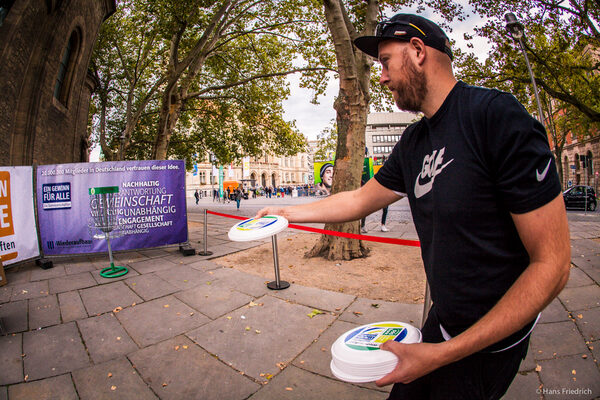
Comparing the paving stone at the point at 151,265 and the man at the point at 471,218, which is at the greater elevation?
the man at the point at 471,218

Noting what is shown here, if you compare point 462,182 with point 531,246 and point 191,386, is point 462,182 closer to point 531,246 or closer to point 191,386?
point 531,246

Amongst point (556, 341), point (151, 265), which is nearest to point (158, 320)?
point (151, 265)

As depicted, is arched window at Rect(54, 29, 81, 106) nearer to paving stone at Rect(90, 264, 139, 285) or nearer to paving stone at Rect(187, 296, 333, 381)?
paving stone at Rect(90, 264, 139, 285)

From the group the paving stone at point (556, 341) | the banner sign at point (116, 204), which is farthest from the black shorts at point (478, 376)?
the banner sign at point (116, 204)

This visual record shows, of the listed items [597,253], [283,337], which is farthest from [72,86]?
[597,253]

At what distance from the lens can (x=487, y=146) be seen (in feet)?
3.01

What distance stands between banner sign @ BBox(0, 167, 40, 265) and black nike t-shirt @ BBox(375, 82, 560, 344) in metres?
7.17

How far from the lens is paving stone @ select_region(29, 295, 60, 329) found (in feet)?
11.4

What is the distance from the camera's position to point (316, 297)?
4008 millimetres

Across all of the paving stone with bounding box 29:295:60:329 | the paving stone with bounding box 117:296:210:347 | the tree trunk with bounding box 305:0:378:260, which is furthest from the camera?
the tree trunk with bounding box 305:0:378:260

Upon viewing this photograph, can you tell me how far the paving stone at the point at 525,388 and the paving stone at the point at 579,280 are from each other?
8.86 feet

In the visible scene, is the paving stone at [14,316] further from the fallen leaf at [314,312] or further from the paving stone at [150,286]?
the fallen leaf at [314,312]

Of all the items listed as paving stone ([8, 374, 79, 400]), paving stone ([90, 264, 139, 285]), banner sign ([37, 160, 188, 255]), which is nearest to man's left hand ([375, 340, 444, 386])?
paving stone ([8, 374, 79, 400])

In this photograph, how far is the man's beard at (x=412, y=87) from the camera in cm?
119
